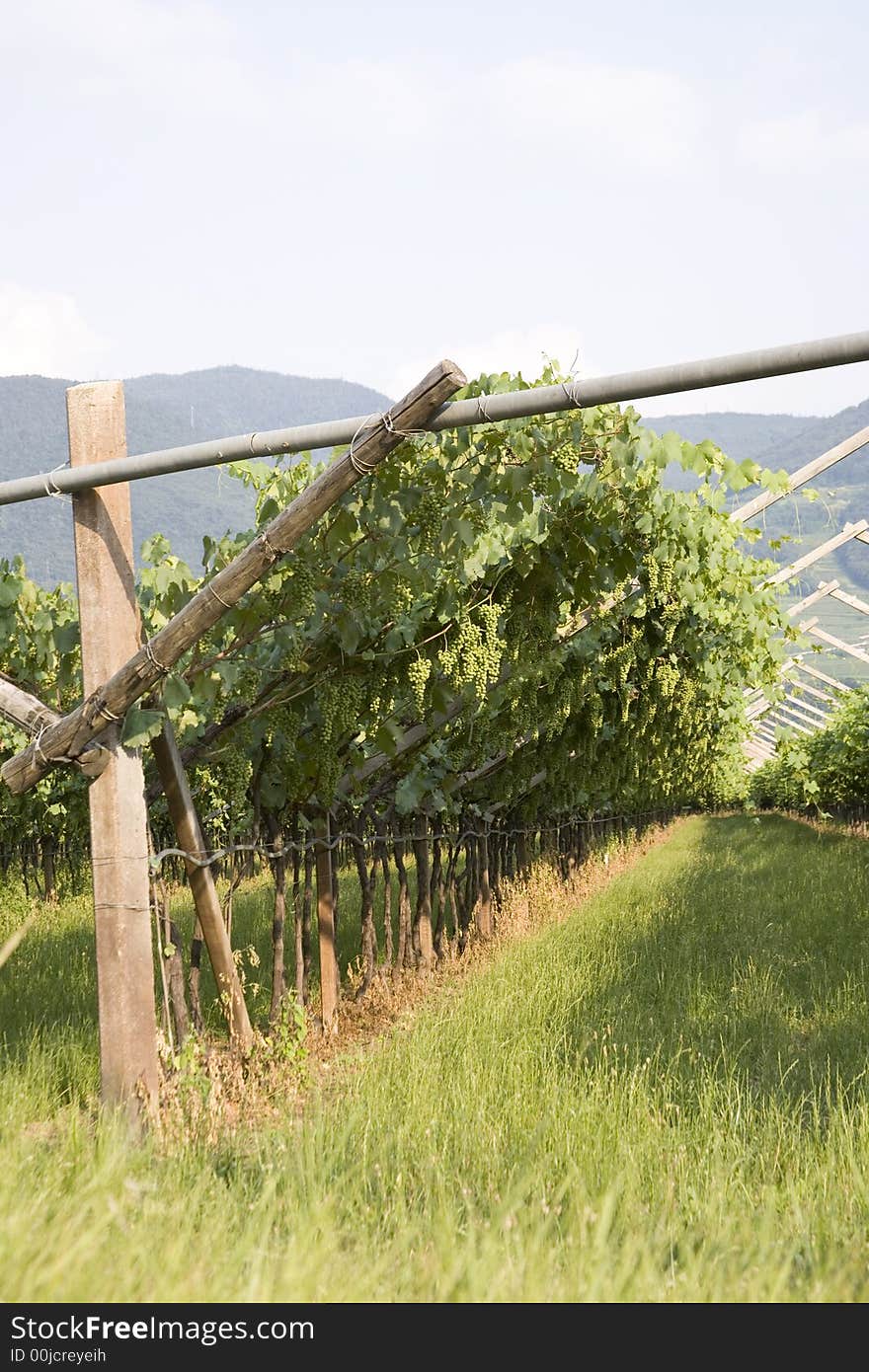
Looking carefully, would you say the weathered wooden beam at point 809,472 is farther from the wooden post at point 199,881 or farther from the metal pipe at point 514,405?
the metal pipe at point 514,405

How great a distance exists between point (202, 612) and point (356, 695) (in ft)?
5.05

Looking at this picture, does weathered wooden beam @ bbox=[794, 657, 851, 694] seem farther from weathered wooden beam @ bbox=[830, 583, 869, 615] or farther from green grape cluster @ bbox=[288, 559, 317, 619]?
green grape cluster @ bbox=[288, 559, 317, 619]

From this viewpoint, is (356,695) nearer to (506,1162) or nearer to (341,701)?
(341,701)

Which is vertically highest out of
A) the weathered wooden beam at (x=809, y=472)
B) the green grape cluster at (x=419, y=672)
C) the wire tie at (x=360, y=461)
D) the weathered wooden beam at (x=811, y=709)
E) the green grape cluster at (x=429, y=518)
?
the weathered wooden beam at (x=809, y=472)

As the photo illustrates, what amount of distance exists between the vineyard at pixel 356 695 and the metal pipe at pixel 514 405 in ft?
0.09

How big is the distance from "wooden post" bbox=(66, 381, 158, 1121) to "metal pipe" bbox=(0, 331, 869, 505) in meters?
0.17

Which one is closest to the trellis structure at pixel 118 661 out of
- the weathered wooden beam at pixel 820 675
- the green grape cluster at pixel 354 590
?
A: the green grape cluster at pixel 354 590

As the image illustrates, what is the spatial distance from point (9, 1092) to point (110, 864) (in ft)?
3.31

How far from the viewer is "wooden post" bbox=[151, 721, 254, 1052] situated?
4828 mm

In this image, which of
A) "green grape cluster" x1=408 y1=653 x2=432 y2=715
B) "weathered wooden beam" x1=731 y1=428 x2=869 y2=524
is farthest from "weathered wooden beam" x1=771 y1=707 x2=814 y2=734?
"green grape cluster" x1=408 y1=653 x2=432 y2=715

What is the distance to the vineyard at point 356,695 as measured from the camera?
13.6ft

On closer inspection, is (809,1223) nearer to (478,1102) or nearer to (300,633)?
(478,1102)

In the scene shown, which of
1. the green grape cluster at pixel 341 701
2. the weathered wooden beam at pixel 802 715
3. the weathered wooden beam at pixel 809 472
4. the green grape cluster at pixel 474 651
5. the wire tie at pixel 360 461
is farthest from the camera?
the weathered wooden beam at pixel 802 715
